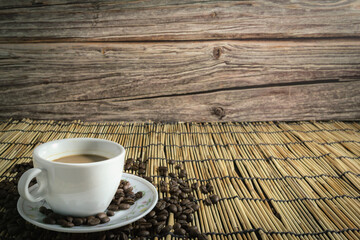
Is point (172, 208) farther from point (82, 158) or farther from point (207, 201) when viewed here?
point (82, 158)

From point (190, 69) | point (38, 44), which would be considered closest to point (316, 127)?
point (190, 69)

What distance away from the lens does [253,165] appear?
1029mm

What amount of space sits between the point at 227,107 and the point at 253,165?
0.46 metres

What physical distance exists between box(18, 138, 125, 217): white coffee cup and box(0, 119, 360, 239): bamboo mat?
88 millimetres

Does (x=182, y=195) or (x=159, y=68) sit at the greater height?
(x=159, y=68)

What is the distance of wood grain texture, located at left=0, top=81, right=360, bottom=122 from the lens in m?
1.39

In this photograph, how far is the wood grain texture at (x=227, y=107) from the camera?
4.57 ft

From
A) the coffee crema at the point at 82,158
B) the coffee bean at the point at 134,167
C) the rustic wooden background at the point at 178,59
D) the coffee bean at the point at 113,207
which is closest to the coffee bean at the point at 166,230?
the coffee bean at the point at 113,207

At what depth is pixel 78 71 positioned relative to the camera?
135 cm

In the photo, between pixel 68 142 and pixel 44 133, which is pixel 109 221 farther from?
pixel 44 133

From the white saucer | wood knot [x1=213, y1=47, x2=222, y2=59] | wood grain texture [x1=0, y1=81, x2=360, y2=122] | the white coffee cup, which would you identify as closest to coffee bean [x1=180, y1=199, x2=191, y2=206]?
the white saucer

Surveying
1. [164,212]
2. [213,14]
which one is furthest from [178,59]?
[164,212]

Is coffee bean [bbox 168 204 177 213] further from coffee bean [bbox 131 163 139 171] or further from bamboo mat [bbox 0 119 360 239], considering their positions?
coffee bean [bbox 131 163 139 171]

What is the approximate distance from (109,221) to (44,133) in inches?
30.2
